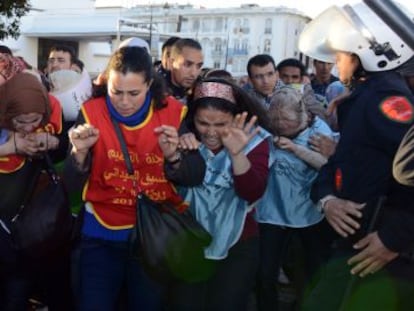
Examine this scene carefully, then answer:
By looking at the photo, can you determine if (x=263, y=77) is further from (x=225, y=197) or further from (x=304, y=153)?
(x=225, y=197)

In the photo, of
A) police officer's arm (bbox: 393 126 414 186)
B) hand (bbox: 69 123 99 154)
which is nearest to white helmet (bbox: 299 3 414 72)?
police officer's arm (bbox: 393 126 414 186)

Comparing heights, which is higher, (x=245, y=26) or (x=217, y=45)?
(x=245, y=26)

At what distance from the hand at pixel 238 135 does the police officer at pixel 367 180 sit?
0.44 metres

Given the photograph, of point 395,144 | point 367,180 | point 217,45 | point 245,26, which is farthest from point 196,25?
point 395,144

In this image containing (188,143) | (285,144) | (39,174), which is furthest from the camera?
(285,144)

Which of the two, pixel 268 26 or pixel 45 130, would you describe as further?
pixel 268 26

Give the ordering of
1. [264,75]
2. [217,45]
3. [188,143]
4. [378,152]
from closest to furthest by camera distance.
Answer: [378,152] → [188,143] → [264,75] → [217,45]

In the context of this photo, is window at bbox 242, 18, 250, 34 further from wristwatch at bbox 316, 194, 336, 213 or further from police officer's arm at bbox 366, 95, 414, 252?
police officer's arm at bbox 366, 95, 414, 252

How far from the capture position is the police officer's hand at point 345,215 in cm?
254

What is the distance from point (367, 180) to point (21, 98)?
72.6 inches

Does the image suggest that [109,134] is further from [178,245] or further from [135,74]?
[178,245]

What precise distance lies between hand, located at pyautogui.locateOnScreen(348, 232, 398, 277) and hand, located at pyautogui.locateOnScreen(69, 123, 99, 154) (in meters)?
1.33

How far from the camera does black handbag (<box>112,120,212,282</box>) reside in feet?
8.98

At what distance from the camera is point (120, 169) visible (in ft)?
9.23
